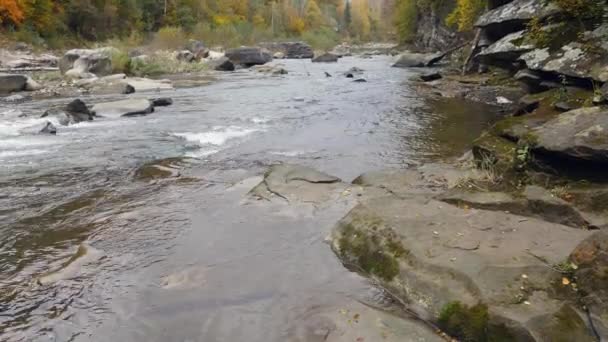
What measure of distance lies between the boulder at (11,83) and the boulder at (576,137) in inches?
756

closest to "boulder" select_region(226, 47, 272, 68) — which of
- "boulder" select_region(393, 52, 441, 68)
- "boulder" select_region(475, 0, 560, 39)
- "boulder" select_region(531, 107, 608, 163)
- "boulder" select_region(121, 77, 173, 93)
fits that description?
"boulder" select_region(393, 52, 441, 68)

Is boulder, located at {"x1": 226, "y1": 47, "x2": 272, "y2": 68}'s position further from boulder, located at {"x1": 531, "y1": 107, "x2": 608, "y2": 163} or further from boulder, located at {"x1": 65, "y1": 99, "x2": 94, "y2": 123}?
boulder, located at {"x1": 531, "y1": 107, "x2": 608, "y2": 163}

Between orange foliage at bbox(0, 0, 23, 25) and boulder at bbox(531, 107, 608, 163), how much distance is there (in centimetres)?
4628

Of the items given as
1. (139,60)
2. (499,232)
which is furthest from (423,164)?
(139,60)

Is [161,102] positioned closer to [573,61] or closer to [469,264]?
[573,61]

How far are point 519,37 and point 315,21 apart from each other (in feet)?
339

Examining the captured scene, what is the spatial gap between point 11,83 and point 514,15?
1796 centimetres

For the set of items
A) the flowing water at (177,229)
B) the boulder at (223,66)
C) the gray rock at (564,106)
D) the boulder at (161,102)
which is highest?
the gray rock at (564,106)

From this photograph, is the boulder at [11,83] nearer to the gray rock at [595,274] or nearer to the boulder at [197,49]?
the boulder at [197,49]

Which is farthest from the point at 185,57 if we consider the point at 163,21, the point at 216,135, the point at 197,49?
the point at 163,21

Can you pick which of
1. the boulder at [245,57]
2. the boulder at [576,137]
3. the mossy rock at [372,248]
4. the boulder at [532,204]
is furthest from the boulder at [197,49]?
the mossy rock at [372,248]

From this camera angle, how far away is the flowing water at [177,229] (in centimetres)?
357

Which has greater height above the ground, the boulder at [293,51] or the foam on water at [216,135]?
the foam on water at [216,135]

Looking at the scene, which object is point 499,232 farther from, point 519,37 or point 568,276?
point 519,37
